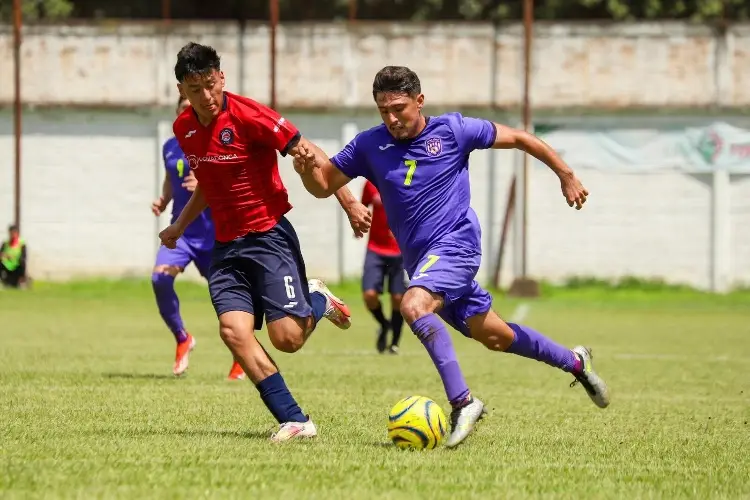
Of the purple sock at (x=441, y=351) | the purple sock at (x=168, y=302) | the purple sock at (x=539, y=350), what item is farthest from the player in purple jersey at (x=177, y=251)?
the purple sock at (x=441, y=351)

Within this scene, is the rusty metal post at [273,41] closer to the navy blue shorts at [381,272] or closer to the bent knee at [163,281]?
the navy blue shorts at [381,272]

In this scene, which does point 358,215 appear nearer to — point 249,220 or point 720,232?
point 249,220

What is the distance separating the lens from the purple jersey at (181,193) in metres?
12.7

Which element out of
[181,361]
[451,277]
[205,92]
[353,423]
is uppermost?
[205,92]

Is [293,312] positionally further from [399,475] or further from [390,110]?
[399,475]

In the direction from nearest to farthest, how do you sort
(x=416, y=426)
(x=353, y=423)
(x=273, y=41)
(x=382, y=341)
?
(x=416, y=426), (x=353, y=423), (x=382, y=341), (x=273, y=41)

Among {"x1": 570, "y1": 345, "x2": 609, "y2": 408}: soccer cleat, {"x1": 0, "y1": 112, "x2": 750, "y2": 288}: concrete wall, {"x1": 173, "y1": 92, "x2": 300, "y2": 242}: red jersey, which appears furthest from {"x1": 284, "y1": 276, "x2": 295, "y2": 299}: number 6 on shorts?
{"x1": 0, "y1": 112, "x2": 750, "y2": 288}: concrete wall

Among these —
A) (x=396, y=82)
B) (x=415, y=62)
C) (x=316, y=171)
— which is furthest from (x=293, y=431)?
(x=415, y=62)

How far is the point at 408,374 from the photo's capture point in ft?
43.9

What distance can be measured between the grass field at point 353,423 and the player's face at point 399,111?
1.77 meters

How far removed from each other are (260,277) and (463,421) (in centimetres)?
151

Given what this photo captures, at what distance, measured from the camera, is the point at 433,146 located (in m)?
8.55

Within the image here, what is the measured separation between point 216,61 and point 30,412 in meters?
2.68

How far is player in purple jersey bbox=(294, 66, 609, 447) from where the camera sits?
833 centimetres
